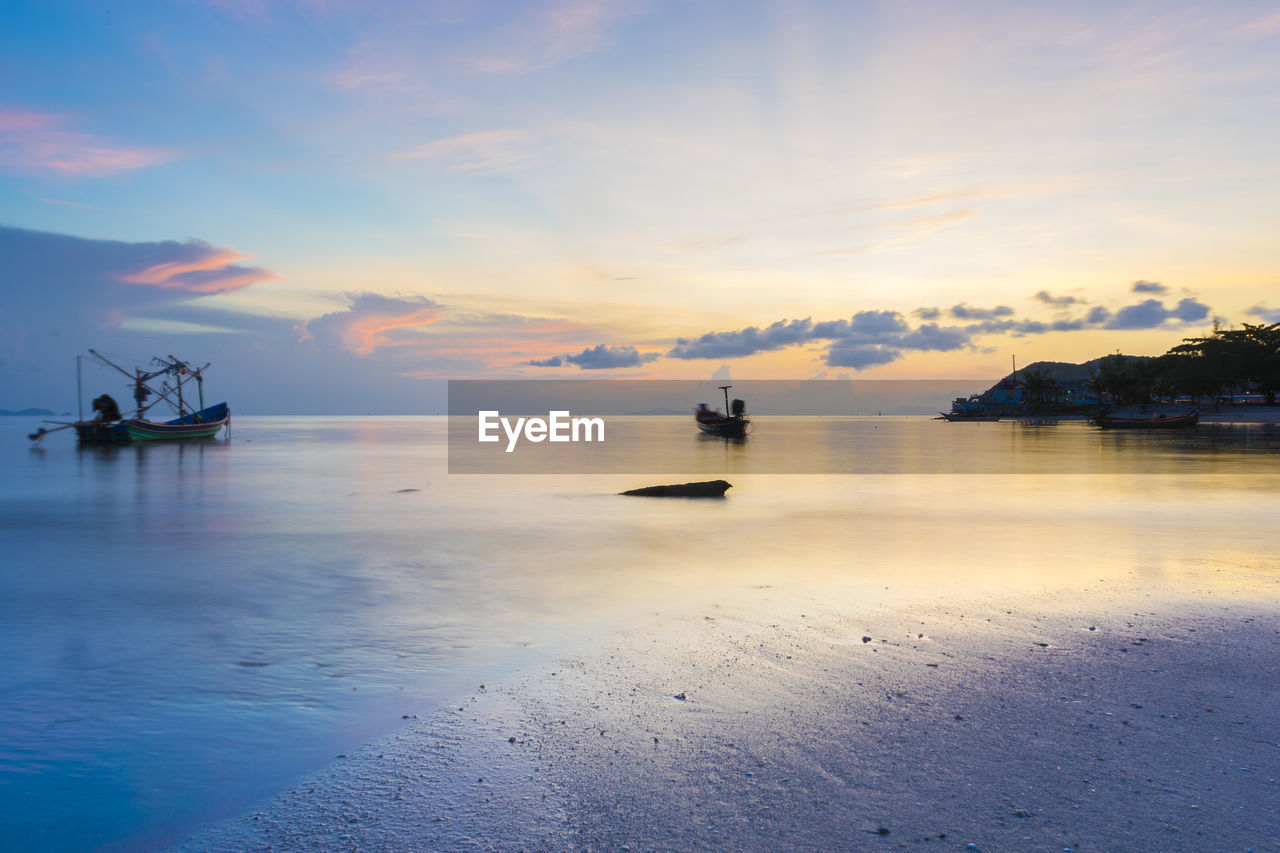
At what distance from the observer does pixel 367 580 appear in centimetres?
1327

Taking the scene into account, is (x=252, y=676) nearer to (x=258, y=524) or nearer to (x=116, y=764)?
(x=116, y=764)

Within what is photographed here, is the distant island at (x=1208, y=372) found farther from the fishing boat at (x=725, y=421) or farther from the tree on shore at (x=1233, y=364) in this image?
the fishing boat at (x=725, y=421)

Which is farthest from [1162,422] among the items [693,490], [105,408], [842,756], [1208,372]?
[105,408]

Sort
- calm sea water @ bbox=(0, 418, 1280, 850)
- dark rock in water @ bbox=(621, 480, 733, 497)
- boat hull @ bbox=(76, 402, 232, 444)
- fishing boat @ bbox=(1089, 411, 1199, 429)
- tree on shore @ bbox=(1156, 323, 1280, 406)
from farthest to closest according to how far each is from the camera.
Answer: tree on shore @ bbox=(1156, 323, 1280, 406) < fishing boat @ bbox=(1089, 411, 1199, 429) < boat hull @ bbox=(76, 402, 232, 444) < dark rock in water @ bbox=(621, 480, 733, 497) < calm sea water @ bbox=(0, 418, 1280, 850)

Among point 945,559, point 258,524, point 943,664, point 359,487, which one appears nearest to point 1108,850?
point 943,664

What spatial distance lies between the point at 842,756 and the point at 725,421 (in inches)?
3868

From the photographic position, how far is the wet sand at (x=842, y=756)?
400 centimetres

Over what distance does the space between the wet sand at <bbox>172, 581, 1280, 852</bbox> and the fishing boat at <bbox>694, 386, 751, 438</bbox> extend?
92.6 metres

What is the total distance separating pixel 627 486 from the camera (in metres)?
32.5

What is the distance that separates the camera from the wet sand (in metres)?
4.00

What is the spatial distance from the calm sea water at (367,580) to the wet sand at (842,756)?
100 centimetres

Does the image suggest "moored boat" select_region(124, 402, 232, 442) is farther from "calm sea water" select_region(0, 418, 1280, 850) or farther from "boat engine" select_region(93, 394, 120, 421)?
"calm sea water" select_region(0, 418, 1280, 850)

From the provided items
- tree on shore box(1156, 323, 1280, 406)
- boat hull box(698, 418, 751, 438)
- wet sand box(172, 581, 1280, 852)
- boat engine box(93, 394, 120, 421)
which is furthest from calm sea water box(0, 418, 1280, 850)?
tree on shore box(1156, 323, 1280, 406)

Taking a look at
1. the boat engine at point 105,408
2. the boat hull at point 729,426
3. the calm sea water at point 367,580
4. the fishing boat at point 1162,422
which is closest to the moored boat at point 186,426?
the boat engine at point 105,408
